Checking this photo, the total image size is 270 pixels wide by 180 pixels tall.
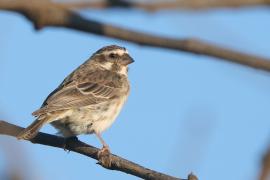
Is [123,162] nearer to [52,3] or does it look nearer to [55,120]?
[52,3]

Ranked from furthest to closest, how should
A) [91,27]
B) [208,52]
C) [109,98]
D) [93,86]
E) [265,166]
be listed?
[93,86] → [109,98] → [91,27] → [208,52] → [265,166]

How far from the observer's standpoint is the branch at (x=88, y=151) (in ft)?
11.5

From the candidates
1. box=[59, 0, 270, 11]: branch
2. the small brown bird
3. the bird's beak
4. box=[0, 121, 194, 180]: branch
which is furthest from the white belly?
box=[59, 0, 270, 11]: branch

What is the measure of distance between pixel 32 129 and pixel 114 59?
4714 millimetres

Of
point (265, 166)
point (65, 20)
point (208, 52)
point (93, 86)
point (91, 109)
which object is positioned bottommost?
point (265, 166)

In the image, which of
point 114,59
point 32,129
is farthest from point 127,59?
point 32,129

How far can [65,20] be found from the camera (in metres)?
1.98

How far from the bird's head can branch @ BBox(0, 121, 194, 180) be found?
3.29 meters

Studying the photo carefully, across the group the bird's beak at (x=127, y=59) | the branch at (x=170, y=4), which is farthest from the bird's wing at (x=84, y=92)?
the branch at (x=170, y=4)

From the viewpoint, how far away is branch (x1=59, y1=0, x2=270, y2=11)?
1.74 m

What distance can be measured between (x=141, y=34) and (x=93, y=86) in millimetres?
7213

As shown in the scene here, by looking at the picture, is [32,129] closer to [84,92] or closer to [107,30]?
[84,92]

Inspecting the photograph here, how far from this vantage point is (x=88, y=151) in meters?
5.54

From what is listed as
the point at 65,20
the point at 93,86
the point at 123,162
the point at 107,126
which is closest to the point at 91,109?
the point at 107,126
